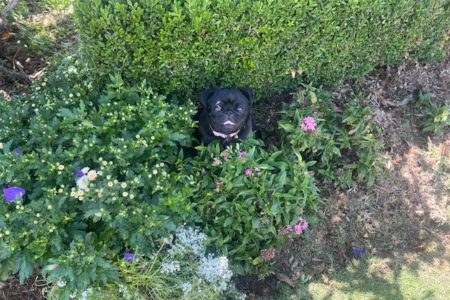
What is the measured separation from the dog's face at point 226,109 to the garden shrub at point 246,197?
170 mm

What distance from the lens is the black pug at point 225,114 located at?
387cm

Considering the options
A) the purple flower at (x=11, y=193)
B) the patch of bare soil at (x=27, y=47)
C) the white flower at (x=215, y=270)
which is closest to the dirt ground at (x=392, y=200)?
the white flower at (x=215, y=270)

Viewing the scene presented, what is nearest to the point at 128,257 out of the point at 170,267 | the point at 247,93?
the point at 170,267

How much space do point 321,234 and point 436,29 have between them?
8.29ft

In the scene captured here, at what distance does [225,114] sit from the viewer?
12.6ft

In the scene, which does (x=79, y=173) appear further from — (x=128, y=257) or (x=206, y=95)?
(x=206, y=95)

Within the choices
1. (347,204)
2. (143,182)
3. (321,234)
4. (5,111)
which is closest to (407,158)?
(347,204)

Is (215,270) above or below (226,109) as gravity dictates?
below

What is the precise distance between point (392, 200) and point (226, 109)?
80.0 inches

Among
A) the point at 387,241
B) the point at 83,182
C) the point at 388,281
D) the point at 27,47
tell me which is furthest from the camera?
the point at 27,47

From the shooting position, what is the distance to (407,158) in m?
4.94

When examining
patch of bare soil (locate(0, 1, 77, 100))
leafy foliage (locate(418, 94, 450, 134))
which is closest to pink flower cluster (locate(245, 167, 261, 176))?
leafy foliage (locate(418, 94, 450, 134))

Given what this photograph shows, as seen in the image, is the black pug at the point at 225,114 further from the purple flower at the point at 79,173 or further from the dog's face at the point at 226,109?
the purple flower at the point at 79,173

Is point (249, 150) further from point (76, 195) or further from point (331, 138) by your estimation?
point (76, 195)
